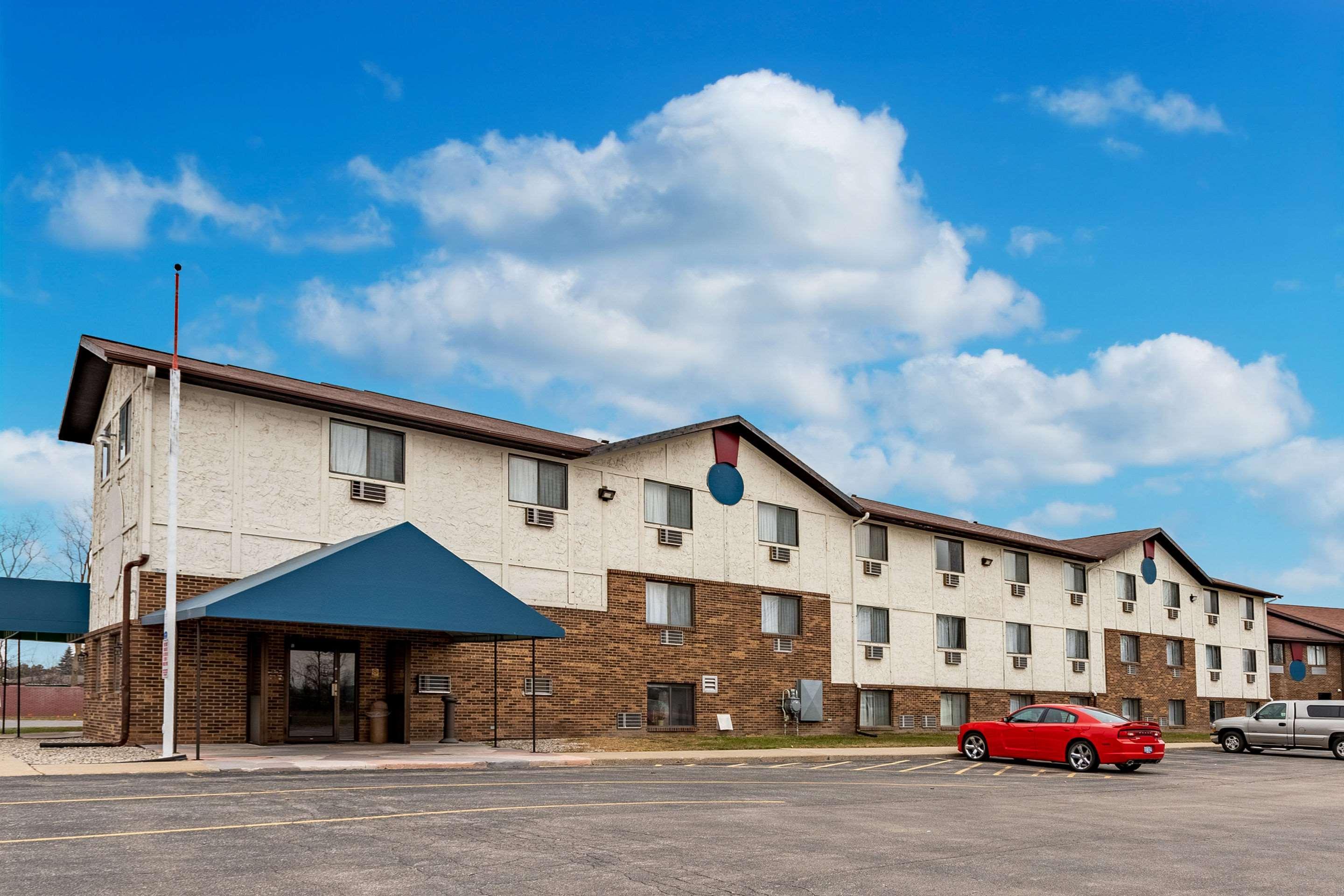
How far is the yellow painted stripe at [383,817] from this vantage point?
10383 millimetres

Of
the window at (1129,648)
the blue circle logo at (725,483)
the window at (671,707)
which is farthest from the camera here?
the window at (1129,648)

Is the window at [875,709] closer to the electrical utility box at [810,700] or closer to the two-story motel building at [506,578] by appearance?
the two-story motel building at [506,578]

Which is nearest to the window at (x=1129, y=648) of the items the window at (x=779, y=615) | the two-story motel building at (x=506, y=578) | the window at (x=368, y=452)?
the two-story motel building at (x=506, y=578)

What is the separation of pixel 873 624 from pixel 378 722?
57.5 feet

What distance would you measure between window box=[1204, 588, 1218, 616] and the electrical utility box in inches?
1071

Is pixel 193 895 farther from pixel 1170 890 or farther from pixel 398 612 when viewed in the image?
pixel 398 612

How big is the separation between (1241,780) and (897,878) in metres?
17.0

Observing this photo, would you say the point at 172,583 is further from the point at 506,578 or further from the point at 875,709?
the point at 875,709

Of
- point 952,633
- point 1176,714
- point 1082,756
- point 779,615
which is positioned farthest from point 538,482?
point 1176,714

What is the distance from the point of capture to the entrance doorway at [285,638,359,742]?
77.9ft

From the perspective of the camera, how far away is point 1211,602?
54.2m

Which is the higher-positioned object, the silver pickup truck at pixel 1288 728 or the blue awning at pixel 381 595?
the blue awning at pixel 381 595

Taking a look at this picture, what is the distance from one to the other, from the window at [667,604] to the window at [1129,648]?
23.5 meters

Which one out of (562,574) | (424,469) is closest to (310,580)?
(424,469)
